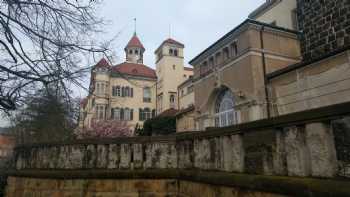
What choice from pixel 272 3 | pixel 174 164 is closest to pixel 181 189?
pixel 174 164

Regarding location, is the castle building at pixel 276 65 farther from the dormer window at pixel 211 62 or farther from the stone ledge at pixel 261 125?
the stone ledge at pixel 261 125

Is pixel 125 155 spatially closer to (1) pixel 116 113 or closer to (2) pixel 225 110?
(2) pixel 225 110

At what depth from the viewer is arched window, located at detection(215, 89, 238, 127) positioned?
18677mm

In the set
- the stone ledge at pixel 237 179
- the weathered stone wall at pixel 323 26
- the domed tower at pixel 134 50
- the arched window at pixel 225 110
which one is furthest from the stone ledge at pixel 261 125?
the domed tower at pixel 134 50

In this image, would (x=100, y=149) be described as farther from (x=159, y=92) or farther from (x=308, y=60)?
(x=159, y=92)

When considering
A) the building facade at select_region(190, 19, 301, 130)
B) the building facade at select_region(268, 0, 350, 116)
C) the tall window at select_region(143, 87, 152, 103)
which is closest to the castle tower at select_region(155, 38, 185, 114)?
the tall window at select_region(143, 87, 152, 103)

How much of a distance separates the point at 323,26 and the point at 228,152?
9217 millimetres

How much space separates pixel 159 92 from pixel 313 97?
39.2m

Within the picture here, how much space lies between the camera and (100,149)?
6434 mm

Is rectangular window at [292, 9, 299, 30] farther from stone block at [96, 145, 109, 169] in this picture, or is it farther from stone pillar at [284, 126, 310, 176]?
stone pillar at [284, 126, 310, 176]

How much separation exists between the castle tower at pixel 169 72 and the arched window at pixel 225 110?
→ 2765 cm

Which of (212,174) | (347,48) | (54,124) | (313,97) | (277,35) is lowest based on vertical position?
(212,174)

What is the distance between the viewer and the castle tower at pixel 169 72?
48.7 m

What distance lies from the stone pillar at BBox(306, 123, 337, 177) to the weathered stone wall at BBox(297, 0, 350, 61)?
8.82 meters
